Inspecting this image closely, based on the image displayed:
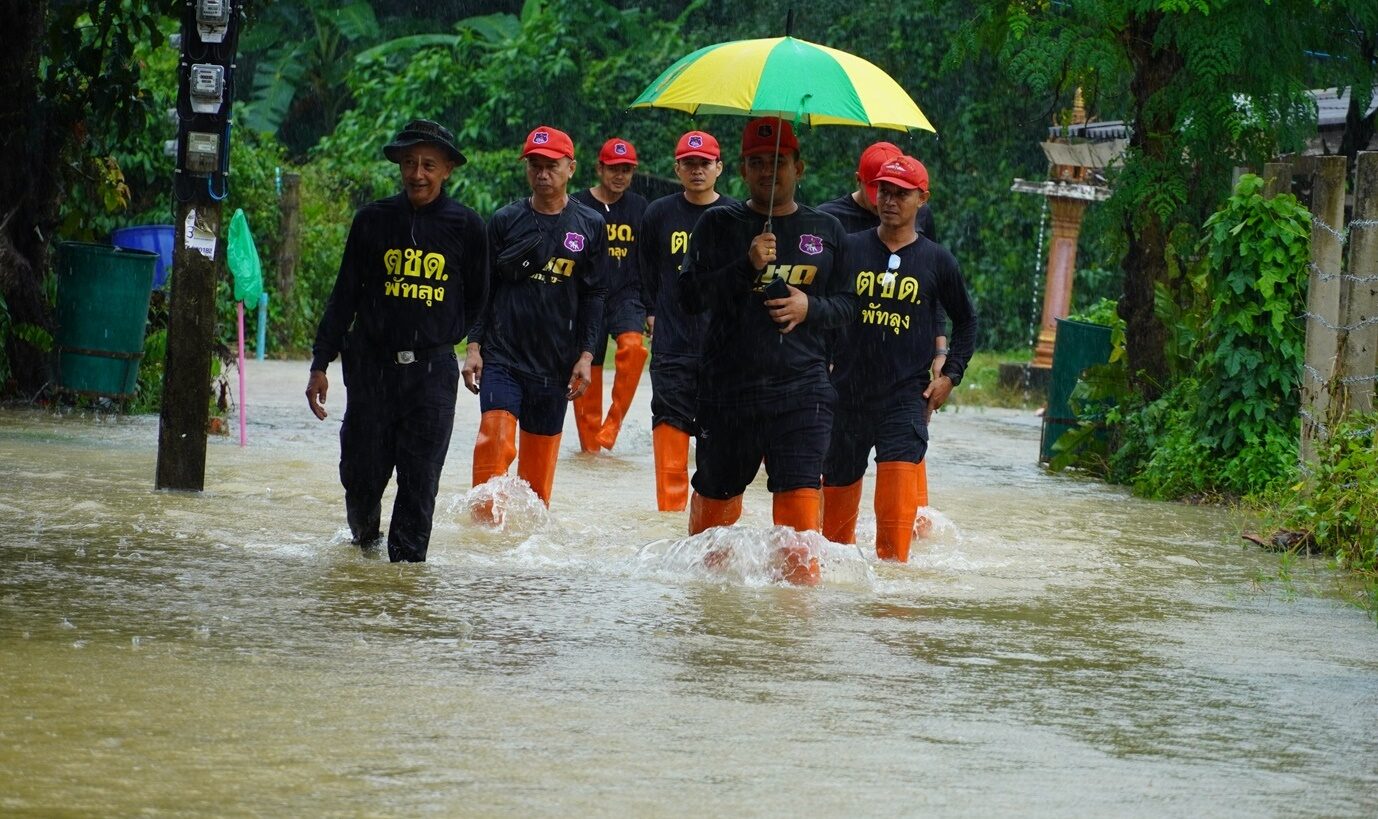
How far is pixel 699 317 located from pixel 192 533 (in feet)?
9.33

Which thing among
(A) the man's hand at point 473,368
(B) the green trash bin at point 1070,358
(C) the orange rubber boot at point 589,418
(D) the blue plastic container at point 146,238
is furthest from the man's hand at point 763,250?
(D) the blue plastic container at point 146,238

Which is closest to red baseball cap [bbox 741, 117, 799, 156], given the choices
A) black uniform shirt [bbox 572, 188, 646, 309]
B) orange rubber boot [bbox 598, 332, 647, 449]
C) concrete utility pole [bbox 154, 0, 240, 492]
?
concrete utility pole [bbox 154, 0, 240, 492]

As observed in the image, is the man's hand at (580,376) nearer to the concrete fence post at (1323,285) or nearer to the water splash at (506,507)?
the water splash at (506,507)

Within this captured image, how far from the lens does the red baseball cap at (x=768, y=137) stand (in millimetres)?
7730

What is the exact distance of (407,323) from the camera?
8.08 metres

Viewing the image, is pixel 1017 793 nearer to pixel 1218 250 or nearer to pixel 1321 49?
pixel 1218 250

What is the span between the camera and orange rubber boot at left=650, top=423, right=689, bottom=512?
10484 millimetres

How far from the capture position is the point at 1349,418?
1105 cm

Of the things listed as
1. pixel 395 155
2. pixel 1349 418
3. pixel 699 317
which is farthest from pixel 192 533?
pixel 1349 418

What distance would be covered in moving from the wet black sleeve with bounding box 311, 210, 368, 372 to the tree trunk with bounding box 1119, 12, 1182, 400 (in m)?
7.04

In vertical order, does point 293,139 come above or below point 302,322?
above

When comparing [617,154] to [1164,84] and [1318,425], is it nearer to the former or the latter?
[1164,84]

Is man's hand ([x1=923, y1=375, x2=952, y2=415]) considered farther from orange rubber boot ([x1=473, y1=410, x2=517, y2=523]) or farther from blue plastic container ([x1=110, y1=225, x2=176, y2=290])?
blue plastic container ([x1=110, y1=225, x2=176, y2=290])

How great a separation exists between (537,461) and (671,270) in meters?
1.38
